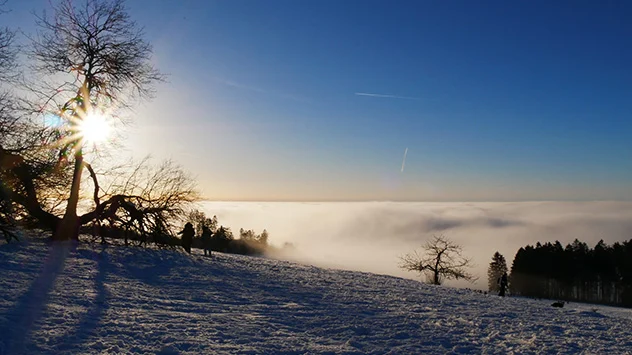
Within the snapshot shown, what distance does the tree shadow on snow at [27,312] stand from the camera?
701cm

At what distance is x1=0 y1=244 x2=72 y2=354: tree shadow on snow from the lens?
7.01 meters

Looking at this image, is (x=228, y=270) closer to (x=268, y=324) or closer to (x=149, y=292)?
(x=149, y=292)

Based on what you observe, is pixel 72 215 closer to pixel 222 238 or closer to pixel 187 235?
pixel 187 235

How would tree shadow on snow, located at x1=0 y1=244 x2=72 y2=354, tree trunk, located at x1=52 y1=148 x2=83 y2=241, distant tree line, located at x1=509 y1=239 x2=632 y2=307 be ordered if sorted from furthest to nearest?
distant tree line, located at x1=509 y1=239 x2=632 y2=307 < tree trunk, located at x1=52 y1=148 x2=83 y2=241 < tree shadow on snow, located at x1=0 y1=244 x2=72 y2=354

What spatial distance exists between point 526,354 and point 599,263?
8367 cm

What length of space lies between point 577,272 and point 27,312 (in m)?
90.2

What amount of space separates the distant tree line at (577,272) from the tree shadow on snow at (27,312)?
84112 millimetres

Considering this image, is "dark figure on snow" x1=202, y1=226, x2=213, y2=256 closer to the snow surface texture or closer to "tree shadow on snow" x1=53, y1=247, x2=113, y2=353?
the snow surface texture

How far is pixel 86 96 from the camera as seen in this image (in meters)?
22.5

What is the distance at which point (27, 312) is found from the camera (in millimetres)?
8656

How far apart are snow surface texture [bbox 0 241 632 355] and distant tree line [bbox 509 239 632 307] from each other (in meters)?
74.7

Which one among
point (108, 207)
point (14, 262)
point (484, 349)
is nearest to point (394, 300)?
point (484, 349)

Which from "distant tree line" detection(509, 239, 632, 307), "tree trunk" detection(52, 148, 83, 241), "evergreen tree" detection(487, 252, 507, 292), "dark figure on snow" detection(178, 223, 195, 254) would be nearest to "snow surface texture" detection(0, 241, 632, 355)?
"tree trunk" detection(52, 148, 83, 241)

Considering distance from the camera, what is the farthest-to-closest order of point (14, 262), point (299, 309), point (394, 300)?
1. point (394, 300)
2. point (14, 262)
3. point (299, 309)
